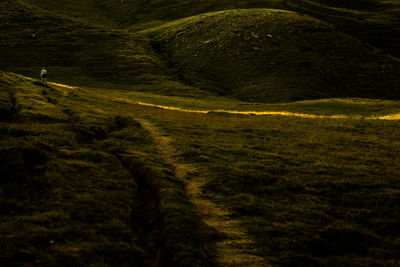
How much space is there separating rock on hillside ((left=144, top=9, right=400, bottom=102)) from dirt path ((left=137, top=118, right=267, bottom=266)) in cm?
6932

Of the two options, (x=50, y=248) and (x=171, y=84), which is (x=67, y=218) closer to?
(x=50, y=248)

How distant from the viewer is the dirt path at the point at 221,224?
16561 millimetres

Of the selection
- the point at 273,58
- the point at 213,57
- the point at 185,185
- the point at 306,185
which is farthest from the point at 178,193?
the point at 213,57

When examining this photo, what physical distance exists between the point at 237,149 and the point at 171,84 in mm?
69603

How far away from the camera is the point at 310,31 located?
13212 centimetres

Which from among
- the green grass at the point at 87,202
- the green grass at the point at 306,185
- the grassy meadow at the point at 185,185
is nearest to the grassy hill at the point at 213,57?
the grassy meadow at the point at 185,185

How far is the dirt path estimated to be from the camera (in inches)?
652

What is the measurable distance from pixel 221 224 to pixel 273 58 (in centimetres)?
10130

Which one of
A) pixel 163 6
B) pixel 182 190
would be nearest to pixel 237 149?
pixel 182 190

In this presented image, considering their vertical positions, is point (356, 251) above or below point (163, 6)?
below

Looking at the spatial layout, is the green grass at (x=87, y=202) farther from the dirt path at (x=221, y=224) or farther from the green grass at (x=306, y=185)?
the green grass at (x=306, y=185)

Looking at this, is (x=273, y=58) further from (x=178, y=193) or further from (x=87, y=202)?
(x=87, y=202)

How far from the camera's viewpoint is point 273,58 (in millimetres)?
114625

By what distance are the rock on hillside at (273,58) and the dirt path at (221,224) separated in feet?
227
